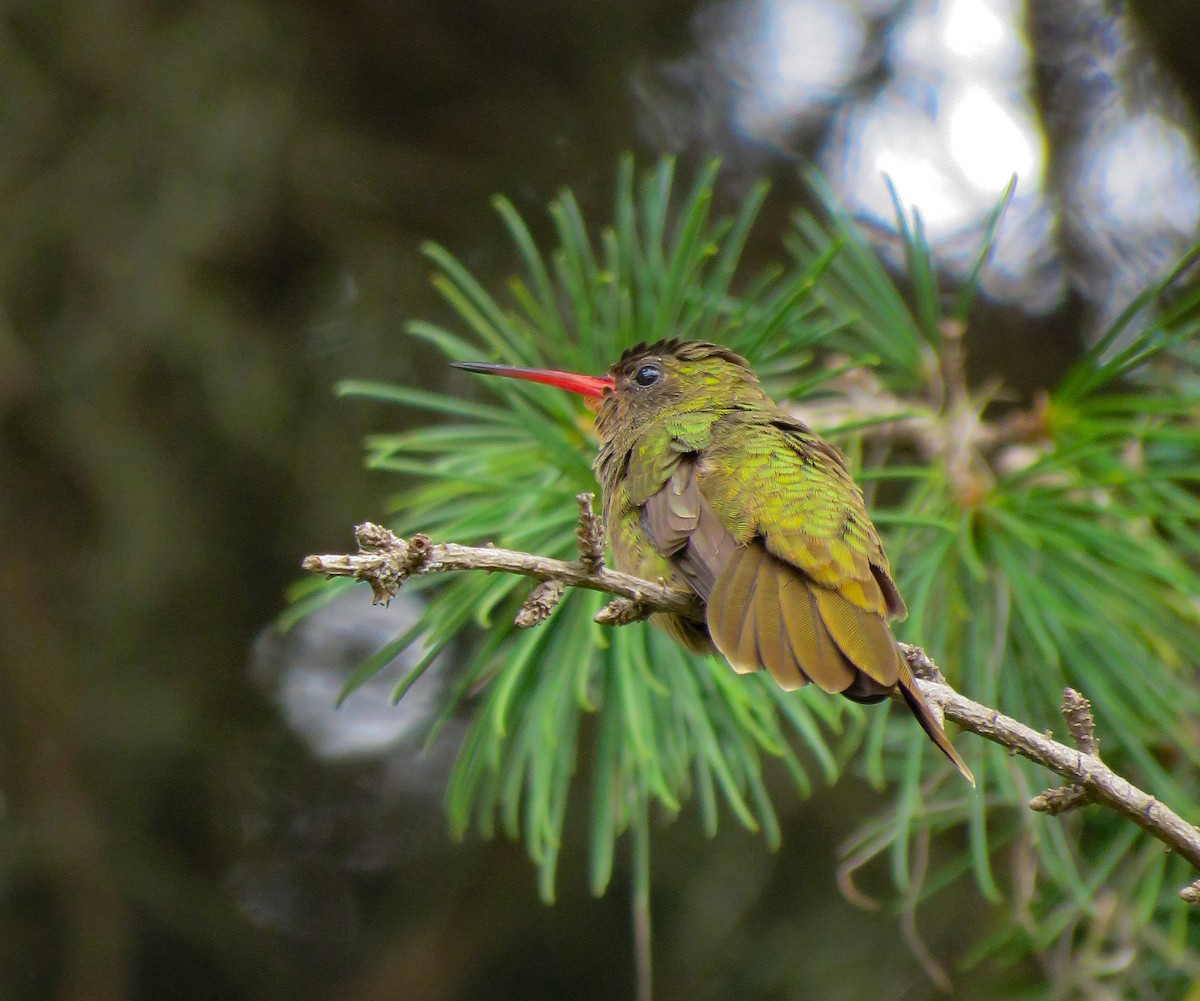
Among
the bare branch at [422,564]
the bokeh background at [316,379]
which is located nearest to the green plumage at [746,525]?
the bare branch at [422,564]

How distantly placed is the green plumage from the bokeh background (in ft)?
4.57

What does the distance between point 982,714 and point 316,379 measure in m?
2.69

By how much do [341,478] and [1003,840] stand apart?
209 centimetres

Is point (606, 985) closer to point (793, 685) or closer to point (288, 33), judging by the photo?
point (793, 685)

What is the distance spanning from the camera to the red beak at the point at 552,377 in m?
2.46

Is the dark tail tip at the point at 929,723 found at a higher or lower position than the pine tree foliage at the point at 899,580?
lower

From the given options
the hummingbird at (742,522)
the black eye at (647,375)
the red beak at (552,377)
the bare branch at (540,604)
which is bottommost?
the bare branch at (540,604)

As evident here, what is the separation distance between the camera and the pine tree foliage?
234cm

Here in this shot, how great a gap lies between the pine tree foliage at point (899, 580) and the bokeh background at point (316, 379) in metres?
0.67

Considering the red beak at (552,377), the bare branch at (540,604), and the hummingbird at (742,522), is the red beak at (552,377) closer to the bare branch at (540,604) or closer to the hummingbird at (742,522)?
the hummingbird at (742,522)

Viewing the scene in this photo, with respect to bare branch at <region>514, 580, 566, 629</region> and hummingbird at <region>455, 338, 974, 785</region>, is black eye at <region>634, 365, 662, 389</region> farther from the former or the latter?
bare branch at <region>514, 580, 566, 629</region>

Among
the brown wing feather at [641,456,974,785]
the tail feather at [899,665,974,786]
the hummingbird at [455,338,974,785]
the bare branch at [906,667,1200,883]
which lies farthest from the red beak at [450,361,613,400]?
the bare branch at [906,667,1200,883]

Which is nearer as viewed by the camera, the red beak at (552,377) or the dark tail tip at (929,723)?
the dark tail tip at (929,723)

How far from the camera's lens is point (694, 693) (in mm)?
2371
